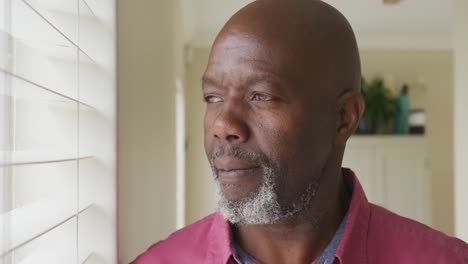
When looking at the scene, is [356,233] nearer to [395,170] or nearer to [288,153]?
[288,153]

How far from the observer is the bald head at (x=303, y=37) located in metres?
0.93

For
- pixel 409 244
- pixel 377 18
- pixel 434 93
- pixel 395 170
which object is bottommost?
pixel 395 170

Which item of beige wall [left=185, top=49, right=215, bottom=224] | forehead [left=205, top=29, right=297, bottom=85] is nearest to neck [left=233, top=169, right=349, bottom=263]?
forehead [left=205, top=29, right=297, bottom=85]

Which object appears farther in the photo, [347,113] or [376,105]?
[376,105]

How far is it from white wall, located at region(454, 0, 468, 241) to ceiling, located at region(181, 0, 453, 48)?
139 cm

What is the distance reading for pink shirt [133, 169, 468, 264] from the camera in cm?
98

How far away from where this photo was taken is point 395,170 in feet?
16.2

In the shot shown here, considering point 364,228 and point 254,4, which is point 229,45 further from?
point 364,228

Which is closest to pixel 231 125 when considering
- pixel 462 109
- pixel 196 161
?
pixel 462 109

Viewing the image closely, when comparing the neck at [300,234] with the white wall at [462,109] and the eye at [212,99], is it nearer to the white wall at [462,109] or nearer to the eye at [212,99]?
the eye at [212,99]

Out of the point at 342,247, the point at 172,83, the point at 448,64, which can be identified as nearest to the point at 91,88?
the point at 172,83

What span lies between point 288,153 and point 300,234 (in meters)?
0.19

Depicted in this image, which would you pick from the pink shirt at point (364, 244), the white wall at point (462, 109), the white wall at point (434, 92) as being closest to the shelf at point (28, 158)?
the pink shirt at point (364, 244)

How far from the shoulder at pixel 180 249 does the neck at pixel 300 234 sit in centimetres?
9
